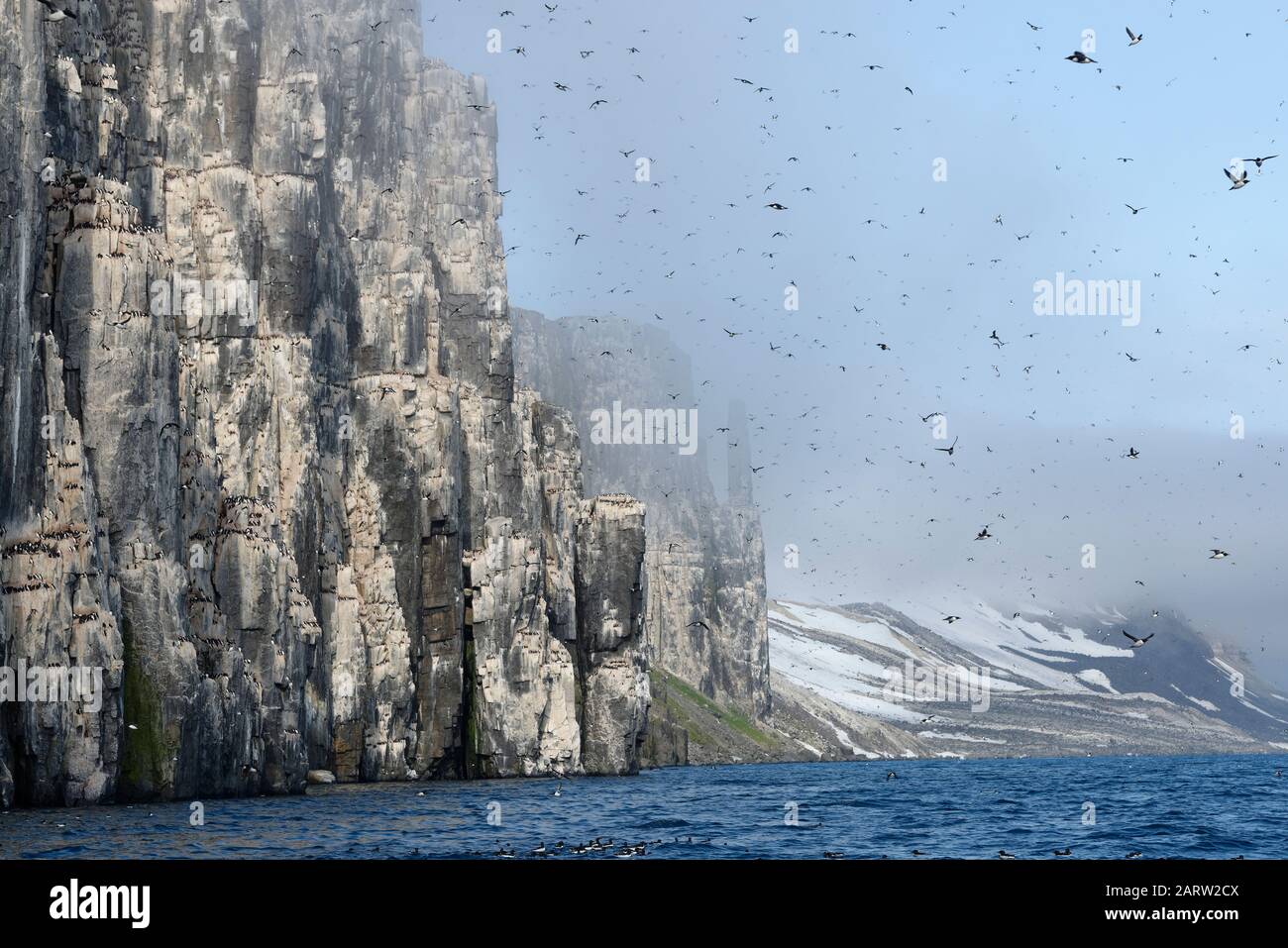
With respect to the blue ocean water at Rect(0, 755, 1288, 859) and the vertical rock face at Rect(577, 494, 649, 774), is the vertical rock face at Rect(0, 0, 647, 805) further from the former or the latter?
the blue ocean water at Rect(0, 755, 1288, 859)

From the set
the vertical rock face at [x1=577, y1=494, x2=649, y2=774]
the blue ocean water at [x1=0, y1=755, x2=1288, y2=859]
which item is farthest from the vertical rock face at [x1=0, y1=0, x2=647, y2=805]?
the blue ocean water at [x1=0, y1=755, x2=1288, y2=859]

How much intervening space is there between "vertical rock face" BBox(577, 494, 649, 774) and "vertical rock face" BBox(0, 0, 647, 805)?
0.75 m

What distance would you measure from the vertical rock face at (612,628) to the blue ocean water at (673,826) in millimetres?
61356

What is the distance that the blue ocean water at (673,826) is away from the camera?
2002 inches

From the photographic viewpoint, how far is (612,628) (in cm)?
17450

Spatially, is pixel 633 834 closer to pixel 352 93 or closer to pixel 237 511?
pixel 237 511

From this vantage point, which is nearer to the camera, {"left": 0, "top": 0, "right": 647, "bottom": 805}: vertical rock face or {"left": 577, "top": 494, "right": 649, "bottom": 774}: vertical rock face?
{"left": 0, "top": 0, "right": 647, "bottom": 805}: vertical rock face

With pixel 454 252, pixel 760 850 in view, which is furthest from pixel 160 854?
pixel 454 252

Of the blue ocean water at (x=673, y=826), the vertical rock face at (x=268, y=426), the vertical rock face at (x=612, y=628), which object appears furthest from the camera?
the vertical rock face at (x=612, y=628)

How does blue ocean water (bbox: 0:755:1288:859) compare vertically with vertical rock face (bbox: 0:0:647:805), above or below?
below

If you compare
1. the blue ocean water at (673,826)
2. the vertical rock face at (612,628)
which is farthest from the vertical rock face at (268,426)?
the blue ocean water at (673,826)

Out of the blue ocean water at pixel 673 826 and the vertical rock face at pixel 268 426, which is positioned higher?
the vertical rock face at pixel 268 426

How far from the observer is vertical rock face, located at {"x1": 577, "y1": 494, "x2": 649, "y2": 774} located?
559 ft

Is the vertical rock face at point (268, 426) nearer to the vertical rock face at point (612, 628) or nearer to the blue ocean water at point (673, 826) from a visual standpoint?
the vertical rock face at point (612, 628)
